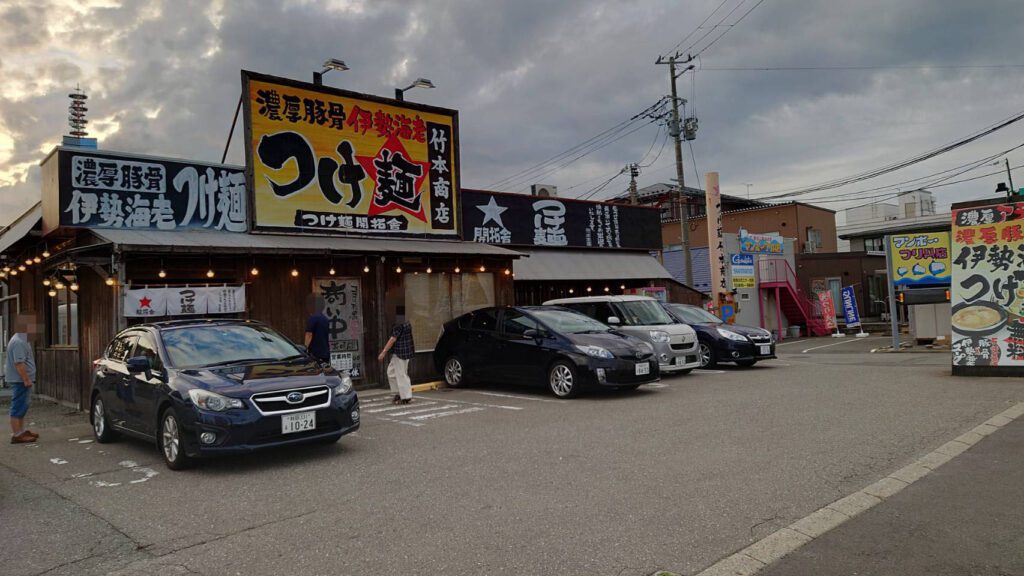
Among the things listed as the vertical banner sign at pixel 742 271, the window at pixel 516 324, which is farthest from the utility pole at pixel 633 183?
the window at pixel 516 324

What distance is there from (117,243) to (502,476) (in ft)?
22.4

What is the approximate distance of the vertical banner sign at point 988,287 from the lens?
36.9ft

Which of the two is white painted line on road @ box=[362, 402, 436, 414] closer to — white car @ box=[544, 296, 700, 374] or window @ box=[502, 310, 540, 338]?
window @ box=[502, 310, 540, 338]

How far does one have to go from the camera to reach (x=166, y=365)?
6.90 meters

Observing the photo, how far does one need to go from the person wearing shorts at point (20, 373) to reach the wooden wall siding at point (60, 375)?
2906mm

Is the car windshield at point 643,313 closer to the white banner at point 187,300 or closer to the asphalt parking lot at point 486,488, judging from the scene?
the asphalt parking lot at point 486,488

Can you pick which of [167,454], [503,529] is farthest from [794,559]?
[167,454]

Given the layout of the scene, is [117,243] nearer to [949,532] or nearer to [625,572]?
[625,572]

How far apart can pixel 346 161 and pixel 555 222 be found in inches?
275

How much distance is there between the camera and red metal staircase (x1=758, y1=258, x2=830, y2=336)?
93.3 ft

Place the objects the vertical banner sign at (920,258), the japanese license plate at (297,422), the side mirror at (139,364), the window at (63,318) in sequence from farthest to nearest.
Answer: the vertical banner sign at (920,258), the window at (63,318), the side mirror at (139,364), the japanese license plate at (297,422)

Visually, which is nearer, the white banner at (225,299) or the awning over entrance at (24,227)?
the white banner at (225,299)

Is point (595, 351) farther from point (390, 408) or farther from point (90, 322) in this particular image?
point (90, 322)

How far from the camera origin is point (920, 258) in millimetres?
18719
